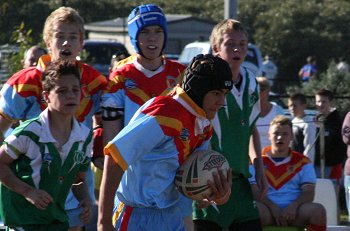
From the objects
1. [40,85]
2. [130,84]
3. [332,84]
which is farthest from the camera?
[332,84]

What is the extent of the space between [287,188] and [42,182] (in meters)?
3.73

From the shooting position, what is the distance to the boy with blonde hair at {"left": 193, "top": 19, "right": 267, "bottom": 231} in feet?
22.7

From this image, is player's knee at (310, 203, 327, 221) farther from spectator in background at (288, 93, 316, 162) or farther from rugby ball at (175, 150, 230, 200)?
spectator in background at (288, 93, 316, 162)

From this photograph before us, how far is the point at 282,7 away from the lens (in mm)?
42094

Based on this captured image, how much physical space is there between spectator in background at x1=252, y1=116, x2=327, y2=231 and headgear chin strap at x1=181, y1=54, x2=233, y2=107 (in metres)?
3.56

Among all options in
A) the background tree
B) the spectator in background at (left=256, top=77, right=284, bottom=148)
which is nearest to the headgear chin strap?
the spectator in background at (left=256, top=77, right=284, bottom=148)

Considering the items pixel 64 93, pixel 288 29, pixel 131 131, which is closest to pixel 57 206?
pixel 64 93

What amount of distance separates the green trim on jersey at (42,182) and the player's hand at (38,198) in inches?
4.4

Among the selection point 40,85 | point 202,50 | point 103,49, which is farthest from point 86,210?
point 103,49

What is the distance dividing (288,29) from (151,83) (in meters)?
33.5

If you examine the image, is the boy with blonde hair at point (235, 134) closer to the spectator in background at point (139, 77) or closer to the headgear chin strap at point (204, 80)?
the spectator in background at point (139, 77)

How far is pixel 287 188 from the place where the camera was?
9.34 m

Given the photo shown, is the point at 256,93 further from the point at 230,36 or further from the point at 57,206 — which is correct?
the point at 57,206

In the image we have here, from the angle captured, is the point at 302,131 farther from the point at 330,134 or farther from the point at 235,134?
the point at 235,134
